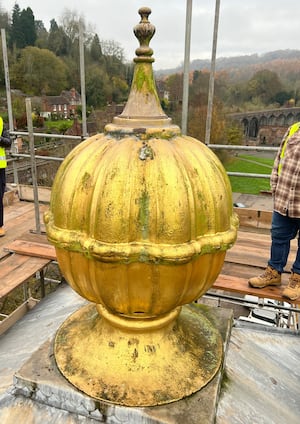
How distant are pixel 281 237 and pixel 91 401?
188 centimetres

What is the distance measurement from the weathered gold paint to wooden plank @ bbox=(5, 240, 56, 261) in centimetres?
160

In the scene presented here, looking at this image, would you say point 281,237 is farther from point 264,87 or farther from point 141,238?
point 264,87

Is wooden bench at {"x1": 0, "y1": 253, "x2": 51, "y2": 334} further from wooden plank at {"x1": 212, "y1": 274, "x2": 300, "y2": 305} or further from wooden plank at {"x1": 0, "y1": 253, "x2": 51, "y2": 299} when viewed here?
wooden plank at {"x1": 212, "y1": 274, "x2": 300, "y2": 305}

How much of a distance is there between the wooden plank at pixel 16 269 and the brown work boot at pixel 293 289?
2.11m

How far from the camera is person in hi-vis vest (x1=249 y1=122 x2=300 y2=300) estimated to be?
8.57 feet

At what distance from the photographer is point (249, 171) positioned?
31938 mm

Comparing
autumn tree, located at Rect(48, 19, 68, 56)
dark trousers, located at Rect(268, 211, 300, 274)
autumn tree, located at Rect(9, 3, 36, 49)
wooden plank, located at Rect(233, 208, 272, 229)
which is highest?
autumn tree, located at Rect(9, 3, 36, 49)

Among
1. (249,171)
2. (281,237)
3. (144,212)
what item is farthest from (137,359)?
(249,171)

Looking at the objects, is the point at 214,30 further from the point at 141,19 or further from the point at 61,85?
the point at 61,85

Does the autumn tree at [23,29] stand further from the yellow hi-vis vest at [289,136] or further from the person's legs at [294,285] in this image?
the person's legs at [294,285]

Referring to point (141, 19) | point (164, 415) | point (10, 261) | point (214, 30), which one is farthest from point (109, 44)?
point (164, 415)

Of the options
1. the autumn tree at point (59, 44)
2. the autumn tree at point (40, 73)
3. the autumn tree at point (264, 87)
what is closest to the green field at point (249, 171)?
the autumn tree at point (264, 87)

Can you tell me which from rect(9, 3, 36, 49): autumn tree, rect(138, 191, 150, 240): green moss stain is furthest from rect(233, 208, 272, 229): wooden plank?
rect(9, 3, 36, 49): autumn tree

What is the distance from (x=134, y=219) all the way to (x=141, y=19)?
98 cm
